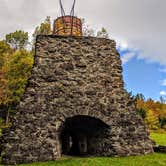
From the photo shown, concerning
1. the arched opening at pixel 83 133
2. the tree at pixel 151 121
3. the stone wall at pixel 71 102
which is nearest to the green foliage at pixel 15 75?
the arched opening at pixel 83 133

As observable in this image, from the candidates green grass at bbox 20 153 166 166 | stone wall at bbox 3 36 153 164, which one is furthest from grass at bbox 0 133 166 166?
stone wall at bbox 3 36 153 164

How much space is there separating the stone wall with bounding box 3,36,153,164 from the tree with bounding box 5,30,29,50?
2250 centimetres

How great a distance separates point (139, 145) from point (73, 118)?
288cm

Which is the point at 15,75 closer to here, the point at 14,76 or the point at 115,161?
the point at 14,76

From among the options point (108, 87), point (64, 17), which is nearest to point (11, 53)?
point (64, 17)

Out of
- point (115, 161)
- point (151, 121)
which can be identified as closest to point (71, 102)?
point (115, 161)

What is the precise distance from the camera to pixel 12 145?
12.4m

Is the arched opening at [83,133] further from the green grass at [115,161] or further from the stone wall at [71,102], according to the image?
the green grass at [115,161]

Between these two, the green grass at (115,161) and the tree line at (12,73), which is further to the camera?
the tree line at (12,73)

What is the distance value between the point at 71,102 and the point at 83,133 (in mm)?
2206

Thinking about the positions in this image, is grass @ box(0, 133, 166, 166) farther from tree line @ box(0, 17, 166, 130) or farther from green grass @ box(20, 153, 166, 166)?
tree line @ box(0, 17, 166, 130)

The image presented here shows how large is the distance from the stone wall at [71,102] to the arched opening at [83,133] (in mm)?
254

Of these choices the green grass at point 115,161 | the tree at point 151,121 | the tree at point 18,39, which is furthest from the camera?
the tree at point 151,121

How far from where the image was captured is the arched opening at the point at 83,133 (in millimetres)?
13617
